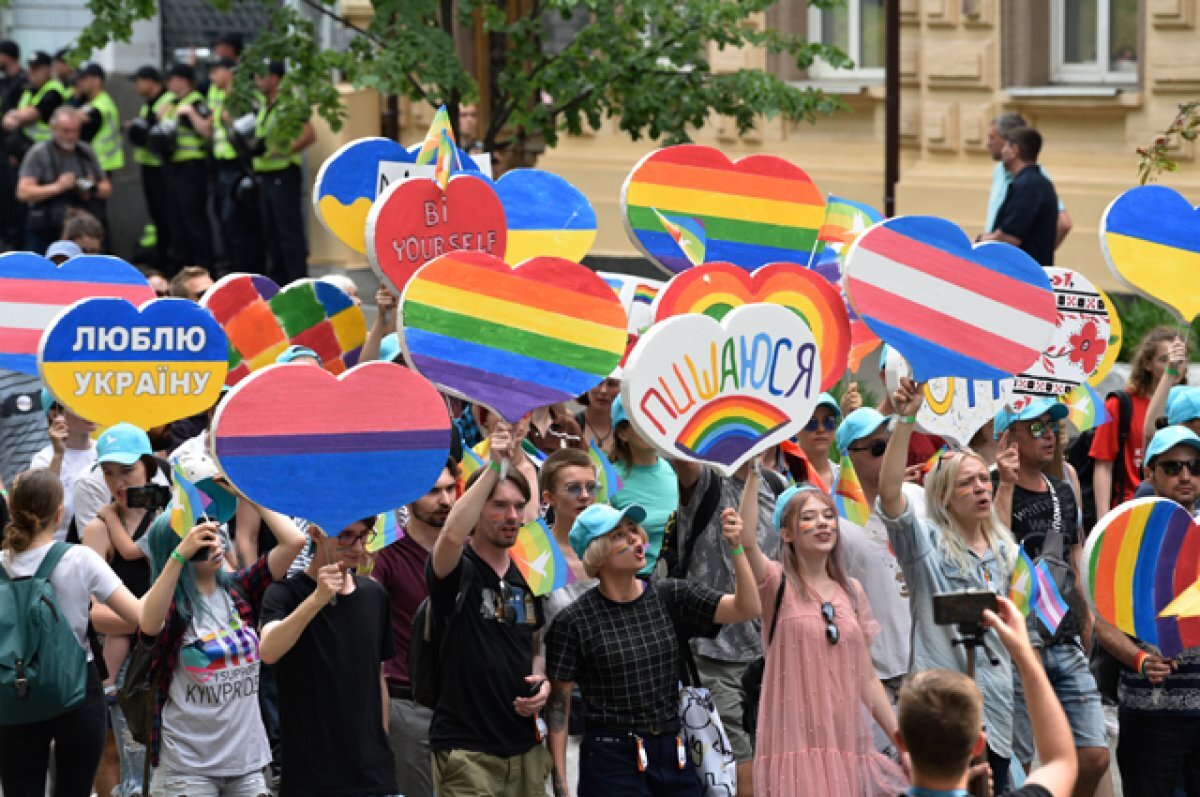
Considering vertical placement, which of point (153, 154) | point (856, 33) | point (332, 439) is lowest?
point (332, 439)

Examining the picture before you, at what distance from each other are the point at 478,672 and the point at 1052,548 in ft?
7.47

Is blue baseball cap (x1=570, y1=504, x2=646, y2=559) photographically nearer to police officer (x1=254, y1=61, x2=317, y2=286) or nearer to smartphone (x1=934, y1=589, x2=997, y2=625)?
smartphone (x1=934, y1=589, x2=997, y2=625)

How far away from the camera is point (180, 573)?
658 centimetres

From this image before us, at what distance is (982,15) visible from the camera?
15.1 meters

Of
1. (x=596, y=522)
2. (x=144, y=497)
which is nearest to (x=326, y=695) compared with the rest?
(x=596, y=522)

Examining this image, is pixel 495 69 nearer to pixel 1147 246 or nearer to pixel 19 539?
pixel 1147 246

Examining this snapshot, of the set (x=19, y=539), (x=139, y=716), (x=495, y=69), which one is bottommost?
(x=139, y=716)

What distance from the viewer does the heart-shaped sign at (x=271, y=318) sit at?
873 centimetres

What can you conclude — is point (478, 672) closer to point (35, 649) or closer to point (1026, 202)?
point (35, 649)

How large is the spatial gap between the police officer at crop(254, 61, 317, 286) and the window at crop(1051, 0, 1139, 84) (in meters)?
5.52

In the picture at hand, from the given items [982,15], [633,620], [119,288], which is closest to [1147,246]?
[633,620]

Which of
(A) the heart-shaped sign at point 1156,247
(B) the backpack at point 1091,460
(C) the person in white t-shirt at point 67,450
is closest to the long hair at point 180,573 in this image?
(C) the person in white t-shirt at point 67,450

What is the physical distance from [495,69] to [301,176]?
4274 mm

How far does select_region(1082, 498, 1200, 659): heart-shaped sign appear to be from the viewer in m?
6.17
